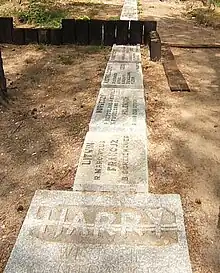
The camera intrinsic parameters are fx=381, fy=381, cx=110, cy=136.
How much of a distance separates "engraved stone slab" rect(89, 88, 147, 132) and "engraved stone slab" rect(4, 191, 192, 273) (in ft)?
3.99

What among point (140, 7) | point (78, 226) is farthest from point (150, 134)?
point (140, 7)

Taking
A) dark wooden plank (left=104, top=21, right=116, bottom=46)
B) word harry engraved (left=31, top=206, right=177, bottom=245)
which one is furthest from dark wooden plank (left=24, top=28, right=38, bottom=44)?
word harry engraved (left=31, top=206, right=177, bottom=245)

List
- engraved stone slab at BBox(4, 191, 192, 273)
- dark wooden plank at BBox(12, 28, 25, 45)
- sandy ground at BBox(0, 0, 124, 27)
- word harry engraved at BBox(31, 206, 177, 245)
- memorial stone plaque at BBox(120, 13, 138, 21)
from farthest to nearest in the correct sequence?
1. sandy ground at BBox(0, 0, 124, 27)
2. memorial stone plaque at BBox(120, 13, 138, 21)
3. dark wooden plank at BBox(12, 28, 25, 45)
4. word harry engraved at BBox(31, 206, 177, 245)
5. engraved stone slab at BBox(4, 191, 192, 273)

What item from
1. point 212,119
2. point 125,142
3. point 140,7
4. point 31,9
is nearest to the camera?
point 125,142

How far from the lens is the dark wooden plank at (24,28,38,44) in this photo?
7.60 m

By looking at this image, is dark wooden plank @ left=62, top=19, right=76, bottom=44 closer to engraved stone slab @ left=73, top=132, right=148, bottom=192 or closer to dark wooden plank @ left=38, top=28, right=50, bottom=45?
dark wooden plank @ left=38, top=28, right=50, bottom=45

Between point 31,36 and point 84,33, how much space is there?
3.50 feet

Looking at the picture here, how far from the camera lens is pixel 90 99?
16.4 ft

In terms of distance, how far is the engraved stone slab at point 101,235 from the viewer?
2.40m

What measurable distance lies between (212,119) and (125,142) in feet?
4.19

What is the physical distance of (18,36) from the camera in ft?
25.1

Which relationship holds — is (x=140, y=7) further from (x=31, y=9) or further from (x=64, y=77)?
(x=64, y=77)

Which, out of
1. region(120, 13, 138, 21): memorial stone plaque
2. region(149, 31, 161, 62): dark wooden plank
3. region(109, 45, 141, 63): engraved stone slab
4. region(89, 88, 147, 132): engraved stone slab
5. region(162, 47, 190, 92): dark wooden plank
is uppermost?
region(120, 13, 138, 21): memorial stone plaque

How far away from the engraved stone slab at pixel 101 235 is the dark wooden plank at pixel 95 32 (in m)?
5.27
